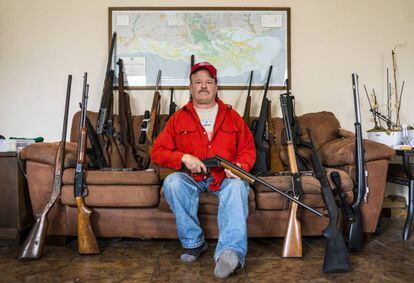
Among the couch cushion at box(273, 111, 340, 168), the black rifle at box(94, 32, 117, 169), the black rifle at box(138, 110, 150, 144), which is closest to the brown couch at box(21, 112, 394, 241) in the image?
the black rifle at box(94, 32, 117, 169)

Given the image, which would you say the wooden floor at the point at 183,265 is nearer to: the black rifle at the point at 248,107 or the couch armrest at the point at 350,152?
the couch armrest at the point at 350,152

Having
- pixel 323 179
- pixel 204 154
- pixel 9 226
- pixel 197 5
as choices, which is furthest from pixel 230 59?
pixel 9 226

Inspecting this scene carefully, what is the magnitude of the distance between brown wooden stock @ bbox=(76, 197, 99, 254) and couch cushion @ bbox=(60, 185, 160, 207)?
0.12 meters

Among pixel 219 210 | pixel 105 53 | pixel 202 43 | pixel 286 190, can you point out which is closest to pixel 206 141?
pixel 219 210

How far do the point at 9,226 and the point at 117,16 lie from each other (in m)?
2.14

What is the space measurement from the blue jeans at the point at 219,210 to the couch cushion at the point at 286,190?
253 millimetres

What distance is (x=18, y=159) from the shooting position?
8.04ft

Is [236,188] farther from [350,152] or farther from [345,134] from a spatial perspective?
[345,134]

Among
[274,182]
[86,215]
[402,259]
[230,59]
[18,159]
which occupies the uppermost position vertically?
[230,59]

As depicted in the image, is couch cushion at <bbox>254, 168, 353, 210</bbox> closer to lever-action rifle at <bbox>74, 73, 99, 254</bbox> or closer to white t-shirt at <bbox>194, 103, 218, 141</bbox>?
white t-shirt at <bbox>194, 103, 218, 141</bbox>

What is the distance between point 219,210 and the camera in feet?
6.86

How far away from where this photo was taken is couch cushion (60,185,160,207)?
2.34 m

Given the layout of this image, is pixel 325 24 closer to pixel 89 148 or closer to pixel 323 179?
pixel 323 179

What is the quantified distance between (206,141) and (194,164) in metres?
0.30
